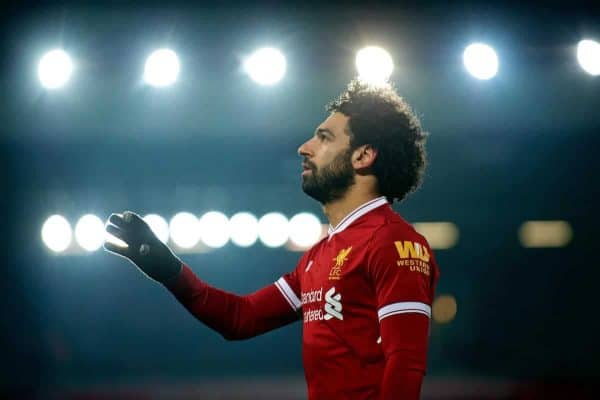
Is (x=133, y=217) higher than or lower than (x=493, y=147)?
lower

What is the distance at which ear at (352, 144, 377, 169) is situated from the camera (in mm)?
2562

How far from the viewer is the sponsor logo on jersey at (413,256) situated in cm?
218

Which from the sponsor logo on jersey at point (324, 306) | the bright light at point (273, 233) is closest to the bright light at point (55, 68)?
the sponsor logo on jersey at point (324, 306)

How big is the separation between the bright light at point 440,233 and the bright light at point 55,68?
19.9 feet

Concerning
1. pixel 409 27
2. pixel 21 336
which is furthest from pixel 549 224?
pixel 21 336

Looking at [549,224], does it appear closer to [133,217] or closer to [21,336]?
[21,336]

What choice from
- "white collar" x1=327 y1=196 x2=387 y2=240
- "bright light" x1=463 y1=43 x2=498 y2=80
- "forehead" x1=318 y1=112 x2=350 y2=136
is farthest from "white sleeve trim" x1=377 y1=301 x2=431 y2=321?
"bright light" x1=463 y1=43 x2=498 y2=80

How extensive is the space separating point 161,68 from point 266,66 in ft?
2.72

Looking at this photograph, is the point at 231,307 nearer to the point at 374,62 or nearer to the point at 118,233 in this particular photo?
the point at 118,233

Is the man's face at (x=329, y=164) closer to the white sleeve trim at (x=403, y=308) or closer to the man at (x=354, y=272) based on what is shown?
the man at (x=354, y=272)

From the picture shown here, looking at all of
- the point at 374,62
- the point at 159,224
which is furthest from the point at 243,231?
the point at 374,62

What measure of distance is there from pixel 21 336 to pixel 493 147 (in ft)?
19.7

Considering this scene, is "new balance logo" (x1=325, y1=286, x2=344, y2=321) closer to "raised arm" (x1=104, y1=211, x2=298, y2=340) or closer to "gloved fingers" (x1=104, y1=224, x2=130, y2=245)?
"raised arm" (x1=104, y1=211, x2=298, y2=340)

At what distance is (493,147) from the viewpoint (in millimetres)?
9203
